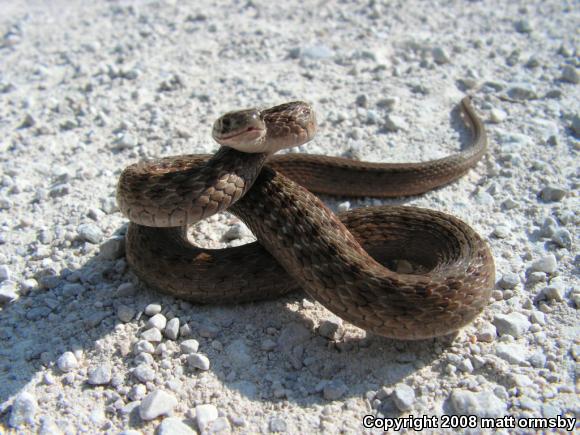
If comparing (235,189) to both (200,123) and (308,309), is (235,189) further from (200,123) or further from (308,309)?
(200,123)

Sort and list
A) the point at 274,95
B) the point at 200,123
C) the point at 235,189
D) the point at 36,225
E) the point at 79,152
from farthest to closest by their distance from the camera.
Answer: the point at 274,95
the point at 200,123
the point at 79,152
the point at 36,225
the point at 235,189

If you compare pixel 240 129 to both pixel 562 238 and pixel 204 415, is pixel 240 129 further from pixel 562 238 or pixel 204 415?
pixel 562 238

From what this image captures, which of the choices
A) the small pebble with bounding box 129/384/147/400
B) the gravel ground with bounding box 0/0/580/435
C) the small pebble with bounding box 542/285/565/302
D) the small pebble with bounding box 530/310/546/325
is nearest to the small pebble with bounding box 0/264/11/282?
the gravel ground with bounding box 0/0/580/435

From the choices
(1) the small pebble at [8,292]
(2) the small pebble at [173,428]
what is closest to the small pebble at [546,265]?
(2) the small pebble at [173,428]

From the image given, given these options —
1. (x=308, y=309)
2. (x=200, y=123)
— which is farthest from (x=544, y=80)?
(x=308, y=309)

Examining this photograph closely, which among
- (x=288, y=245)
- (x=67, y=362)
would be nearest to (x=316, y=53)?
(x=288, y=245)

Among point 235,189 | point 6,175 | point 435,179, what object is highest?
point 235,189

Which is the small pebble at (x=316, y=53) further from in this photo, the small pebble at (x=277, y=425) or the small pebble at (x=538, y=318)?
the small pebble at (x=277, y=425)

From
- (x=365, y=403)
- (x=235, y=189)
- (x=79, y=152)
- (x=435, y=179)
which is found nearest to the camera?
(x=365, y=403)
